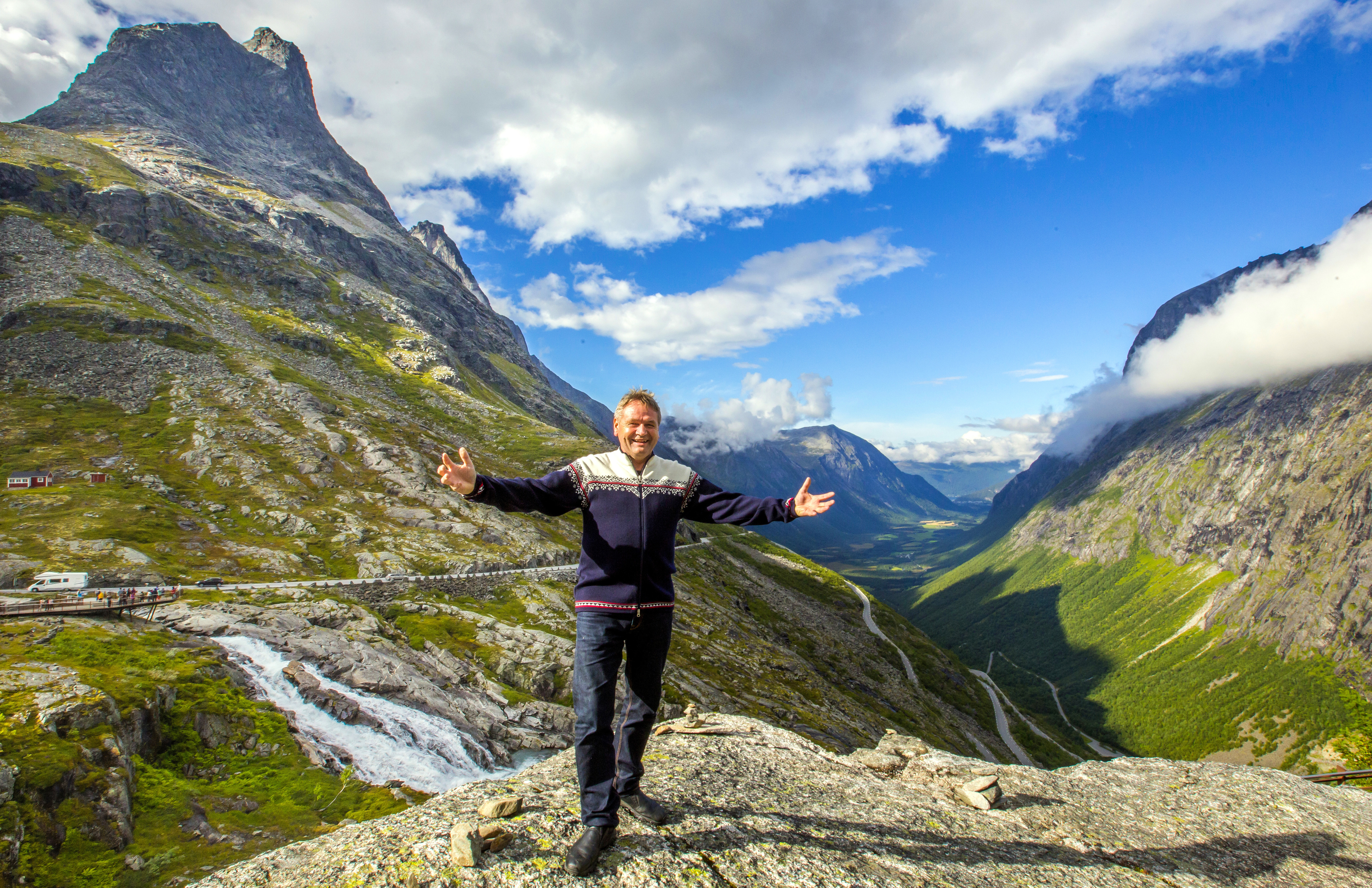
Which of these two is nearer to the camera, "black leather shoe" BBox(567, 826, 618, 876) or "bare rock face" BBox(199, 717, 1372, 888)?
"black leather shoe" BBox(567, 826, 618, 876)

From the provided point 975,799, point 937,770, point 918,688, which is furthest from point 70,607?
point 918,688

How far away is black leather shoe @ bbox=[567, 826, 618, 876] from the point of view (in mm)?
7867

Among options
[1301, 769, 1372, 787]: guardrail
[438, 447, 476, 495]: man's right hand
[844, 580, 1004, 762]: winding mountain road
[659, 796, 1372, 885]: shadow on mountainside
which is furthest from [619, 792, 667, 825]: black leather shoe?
[844, 580, 1004, 762]: winding mountain road

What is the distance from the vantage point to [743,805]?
11.1m

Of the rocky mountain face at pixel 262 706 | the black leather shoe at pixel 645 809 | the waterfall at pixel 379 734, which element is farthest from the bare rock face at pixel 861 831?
the waterfall at pixel 379 734

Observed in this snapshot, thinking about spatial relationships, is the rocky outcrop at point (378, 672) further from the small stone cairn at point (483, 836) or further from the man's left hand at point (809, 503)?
the man's left hand at point (809, 503)

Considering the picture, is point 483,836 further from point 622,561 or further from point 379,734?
point 379,734

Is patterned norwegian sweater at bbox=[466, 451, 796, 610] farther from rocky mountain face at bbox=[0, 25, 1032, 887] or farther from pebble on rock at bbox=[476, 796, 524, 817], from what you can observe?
rocky mountain face at bbox=[0, 25, 1032, 887]

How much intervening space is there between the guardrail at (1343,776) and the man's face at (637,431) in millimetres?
27821

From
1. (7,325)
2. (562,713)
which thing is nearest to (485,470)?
(562,713)

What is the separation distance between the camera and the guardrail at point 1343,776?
69.8 feet

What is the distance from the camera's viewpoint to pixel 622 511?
940cm

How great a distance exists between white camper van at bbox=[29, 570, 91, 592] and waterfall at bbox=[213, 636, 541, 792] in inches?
926

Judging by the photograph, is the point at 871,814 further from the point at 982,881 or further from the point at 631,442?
the point at 631,442
